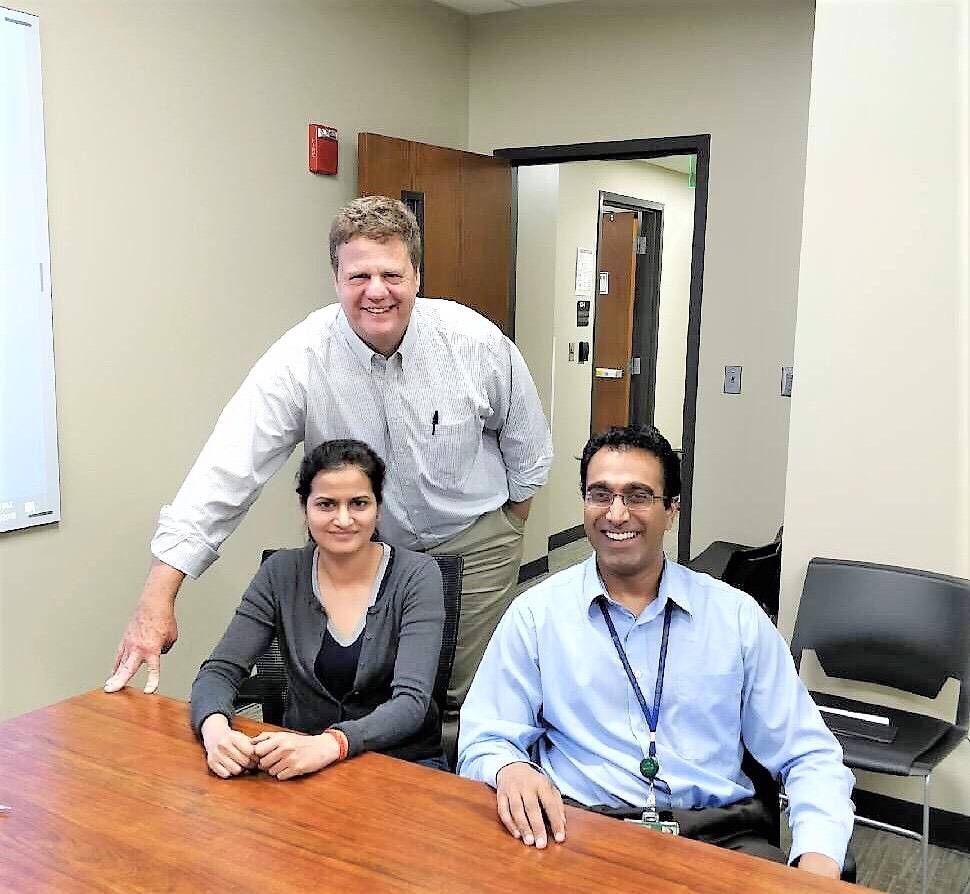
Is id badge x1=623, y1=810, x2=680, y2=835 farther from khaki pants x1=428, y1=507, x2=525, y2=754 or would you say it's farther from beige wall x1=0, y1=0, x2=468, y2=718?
beige wall x1=0, y1=0, x2=468, y2=718

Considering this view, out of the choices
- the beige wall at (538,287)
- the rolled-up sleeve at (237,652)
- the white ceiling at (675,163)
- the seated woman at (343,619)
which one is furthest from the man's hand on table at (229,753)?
the white ceiling at (675,163)

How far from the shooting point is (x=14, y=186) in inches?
109

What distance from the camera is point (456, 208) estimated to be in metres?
4.41

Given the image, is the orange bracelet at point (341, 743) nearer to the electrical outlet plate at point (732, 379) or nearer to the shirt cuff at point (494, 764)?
the shirt cuff at point (494, 764)

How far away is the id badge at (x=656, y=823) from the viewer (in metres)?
1.49

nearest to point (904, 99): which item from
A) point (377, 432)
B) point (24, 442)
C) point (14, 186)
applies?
point (377, 432)

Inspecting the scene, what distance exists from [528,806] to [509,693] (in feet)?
1.09

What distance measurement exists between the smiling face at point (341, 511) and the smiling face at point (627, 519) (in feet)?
1.68

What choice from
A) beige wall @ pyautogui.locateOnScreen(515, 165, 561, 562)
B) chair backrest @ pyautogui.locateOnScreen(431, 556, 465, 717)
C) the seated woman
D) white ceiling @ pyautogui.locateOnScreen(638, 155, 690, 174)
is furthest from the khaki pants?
white ceiling @ pyautogui.locateOnScreen(638, 155, 690, 174)

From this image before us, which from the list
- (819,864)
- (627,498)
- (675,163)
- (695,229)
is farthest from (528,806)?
(675,163)

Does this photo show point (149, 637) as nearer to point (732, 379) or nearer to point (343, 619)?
point (343, 619)

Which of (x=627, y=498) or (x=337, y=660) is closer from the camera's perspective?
(x=627, y=498)

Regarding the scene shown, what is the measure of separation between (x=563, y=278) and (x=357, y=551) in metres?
→ 3.99

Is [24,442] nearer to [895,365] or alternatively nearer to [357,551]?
[357,551]
